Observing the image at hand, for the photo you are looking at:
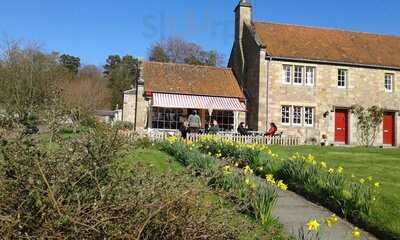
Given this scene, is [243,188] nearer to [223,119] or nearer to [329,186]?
[329,186]

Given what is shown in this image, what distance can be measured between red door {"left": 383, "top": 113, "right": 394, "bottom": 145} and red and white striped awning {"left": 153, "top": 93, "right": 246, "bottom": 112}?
11341 millimetres

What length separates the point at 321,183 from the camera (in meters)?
9.71

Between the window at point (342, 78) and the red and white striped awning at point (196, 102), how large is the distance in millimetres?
7526

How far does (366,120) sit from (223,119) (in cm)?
1080

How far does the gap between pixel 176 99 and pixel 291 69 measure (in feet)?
28.7

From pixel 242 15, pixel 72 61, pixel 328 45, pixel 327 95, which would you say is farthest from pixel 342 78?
pixel 72 61

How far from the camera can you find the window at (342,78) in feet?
114

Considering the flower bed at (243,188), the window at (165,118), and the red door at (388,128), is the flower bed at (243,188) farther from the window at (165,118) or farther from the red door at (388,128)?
the red door at (388,128)

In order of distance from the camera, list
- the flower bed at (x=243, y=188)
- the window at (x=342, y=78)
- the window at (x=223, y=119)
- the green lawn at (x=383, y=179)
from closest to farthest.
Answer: the flower bed at (x=243, y=188)
the green lawn at (x=383, y=179)
the window at (x=223, y=119)
the window at (x=342, y=78)

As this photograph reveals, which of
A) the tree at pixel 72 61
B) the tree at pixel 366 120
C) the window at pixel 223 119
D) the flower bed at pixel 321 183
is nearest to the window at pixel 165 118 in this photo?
the window at pixel 223 119

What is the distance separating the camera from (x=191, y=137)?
24.4 meters

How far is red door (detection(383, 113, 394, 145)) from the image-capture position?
118ft

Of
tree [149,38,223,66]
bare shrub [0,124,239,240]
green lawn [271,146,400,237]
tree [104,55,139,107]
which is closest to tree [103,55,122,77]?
tree [104,55,139,107]

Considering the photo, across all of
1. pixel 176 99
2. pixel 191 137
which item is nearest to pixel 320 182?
pixel 191 137
